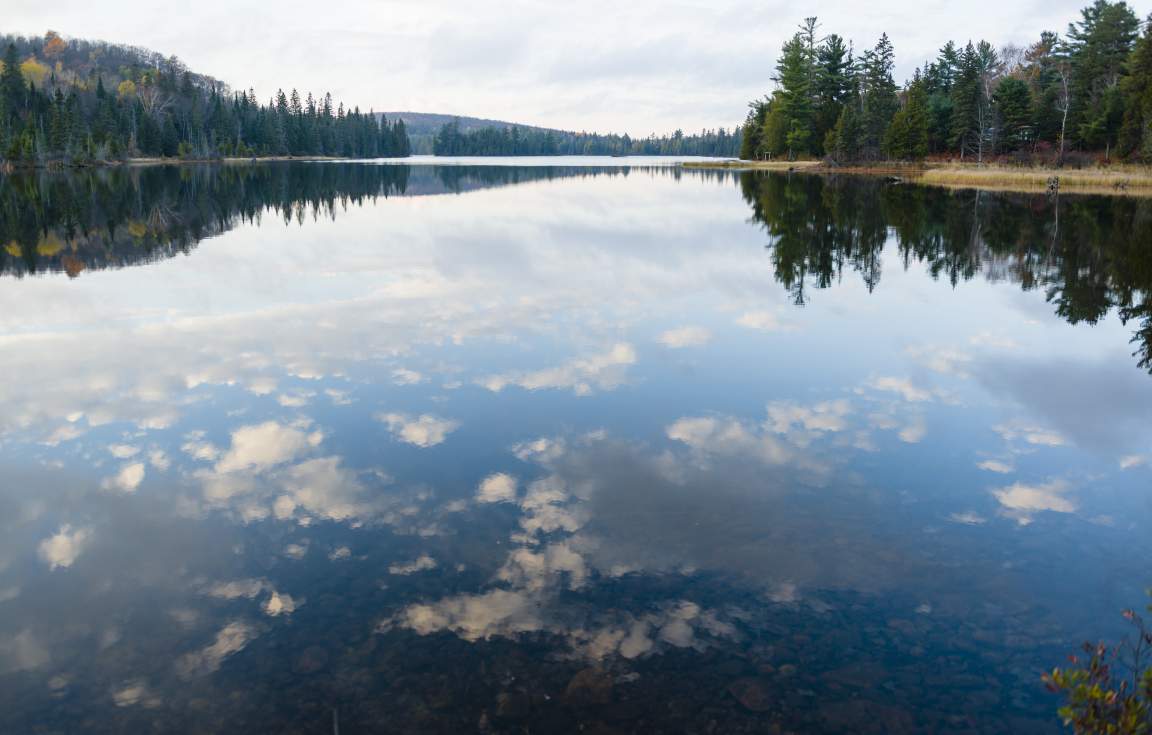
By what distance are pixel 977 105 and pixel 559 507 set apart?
94.5 m

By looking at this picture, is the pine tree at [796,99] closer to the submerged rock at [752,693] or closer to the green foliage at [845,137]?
the green foliage at [845,137]

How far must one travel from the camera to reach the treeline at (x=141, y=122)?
336ft

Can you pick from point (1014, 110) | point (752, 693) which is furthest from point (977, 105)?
point (752, 693)

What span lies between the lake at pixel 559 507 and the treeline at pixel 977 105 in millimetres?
66447

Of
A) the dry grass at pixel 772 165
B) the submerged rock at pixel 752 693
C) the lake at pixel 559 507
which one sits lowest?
the submerged rock at pixel 752 693

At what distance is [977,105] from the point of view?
8656 cm

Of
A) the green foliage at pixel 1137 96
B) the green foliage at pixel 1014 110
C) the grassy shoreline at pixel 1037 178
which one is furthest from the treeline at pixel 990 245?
the green foliage at pixel 1014 110

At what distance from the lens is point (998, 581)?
7.11 m

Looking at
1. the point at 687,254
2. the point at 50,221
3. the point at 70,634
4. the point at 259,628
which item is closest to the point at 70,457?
the point at 70,634

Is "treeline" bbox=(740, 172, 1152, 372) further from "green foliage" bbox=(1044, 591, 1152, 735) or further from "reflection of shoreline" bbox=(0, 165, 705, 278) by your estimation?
"reflection of shoreline" bbox=(0, 165, 705, 278)

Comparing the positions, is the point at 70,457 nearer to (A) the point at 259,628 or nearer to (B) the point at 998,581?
(A) the point at 259,628

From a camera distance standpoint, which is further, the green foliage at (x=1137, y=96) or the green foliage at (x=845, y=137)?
the green foliage at (x=845, y=137)

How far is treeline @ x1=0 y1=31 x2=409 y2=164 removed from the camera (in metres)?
102

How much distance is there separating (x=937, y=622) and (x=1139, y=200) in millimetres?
52971
